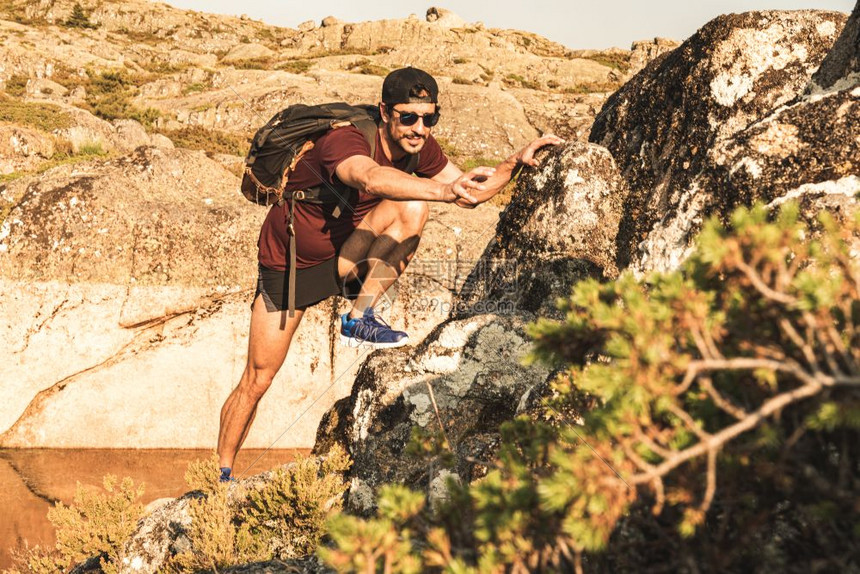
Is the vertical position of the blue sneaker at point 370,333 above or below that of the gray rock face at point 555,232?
below

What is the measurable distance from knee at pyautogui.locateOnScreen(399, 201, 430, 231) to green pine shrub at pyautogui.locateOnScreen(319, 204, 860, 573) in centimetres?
422

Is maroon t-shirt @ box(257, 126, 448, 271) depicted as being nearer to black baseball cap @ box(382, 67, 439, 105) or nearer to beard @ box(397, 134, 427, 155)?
beard @ box(397, 134, 427, 155)

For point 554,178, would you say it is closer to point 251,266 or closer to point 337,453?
point 337,453

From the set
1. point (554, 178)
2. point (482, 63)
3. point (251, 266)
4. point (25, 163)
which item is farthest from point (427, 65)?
point (554, 178)

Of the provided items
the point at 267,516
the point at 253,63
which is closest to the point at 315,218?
the point at 267,516

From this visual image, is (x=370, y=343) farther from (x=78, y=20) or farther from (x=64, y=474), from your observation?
(x=78, y=20)

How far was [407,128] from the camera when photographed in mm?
5723

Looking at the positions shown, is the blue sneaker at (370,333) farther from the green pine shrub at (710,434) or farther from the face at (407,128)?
the green pine shrub at (710,434)

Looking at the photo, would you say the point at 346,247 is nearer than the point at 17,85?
Yes

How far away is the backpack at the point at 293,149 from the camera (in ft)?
18.7

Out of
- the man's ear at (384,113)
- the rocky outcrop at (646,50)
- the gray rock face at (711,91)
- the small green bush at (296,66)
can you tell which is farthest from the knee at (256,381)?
the rocky outcrop at (646,50)

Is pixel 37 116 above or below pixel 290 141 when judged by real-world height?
above

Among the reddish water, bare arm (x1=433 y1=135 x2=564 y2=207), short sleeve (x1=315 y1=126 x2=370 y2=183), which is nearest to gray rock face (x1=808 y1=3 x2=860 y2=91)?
bare arm (x1=433 y1=135 x2=564 y2=207)

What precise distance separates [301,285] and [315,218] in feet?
2.10
